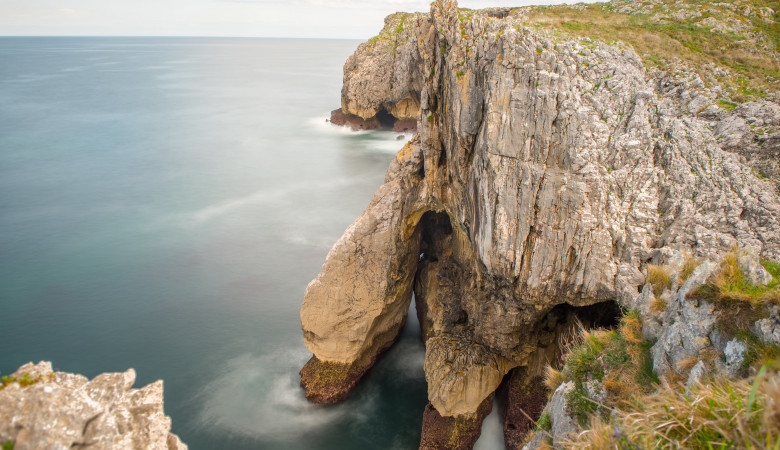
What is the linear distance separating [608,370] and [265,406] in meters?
13.2

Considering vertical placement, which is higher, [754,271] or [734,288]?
[754,271]

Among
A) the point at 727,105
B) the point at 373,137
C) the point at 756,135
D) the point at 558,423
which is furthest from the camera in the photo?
the point at 373,137

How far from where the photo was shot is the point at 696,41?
13992mm

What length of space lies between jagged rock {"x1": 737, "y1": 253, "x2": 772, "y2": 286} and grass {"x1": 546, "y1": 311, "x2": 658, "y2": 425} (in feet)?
5.66

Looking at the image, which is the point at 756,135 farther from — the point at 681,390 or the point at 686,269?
the point at 681,390

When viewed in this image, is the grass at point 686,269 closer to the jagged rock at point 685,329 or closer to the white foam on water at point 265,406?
the jagged rock at point 685,329

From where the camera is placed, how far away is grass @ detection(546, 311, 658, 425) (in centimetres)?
651

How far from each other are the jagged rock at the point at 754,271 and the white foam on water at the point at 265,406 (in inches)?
525

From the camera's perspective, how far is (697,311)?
20.8 ft

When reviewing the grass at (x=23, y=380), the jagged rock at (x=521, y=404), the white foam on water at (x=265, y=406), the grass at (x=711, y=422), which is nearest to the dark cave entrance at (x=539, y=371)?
the jagged rock at (x=521, y=404)

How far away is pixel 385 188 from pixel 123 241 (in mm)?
21269

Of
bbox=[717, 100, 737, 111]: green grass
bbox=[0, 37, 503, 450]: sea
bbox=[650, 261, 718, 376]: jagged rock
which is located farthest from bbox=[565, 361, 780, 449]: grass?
bbox=[0, 37, 503, 450]: sea

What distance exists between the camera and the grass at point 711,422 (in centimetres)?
395

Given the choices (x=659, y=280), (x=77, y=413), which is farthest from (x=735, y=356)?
(x=77, y=413)
